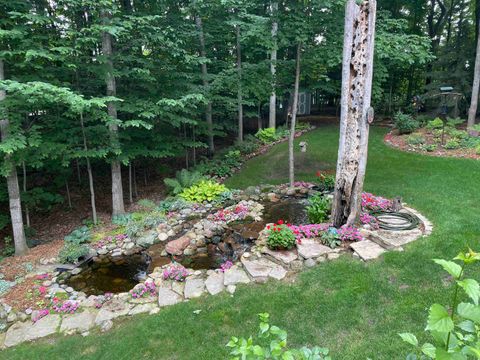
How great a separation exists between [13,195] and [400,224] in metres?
7.39

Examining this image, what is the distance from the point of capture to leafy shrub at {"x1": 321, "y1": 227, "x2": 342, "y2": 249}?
522cm

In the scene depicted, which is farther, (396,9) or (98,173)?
(396,9)

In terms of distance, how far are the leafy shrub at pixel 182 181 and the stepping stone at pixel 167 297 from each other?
14.2 ft

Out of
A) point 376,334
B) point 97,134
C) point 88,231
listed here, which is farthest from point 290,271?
point 97,134

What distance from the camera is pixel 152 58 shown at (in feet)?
27.2

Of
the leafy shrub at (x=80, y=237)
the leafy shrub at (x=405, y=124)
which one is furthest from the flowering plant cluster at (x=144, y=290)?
the leafy shrub at (x=405, y=124)

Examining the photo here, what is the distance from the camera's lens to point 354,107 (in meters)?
5.33

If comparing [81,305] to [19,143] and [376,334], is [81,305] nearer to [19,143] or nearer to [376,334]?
[19,143]

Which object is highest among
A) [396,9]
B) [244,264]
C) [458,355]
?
[396,9]

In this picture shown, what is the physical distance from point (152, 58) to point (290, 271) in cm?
650

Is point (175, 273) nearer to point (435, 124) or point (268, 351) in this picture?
point (268, 351)

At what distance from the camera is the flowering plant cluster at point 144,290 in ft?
15.9

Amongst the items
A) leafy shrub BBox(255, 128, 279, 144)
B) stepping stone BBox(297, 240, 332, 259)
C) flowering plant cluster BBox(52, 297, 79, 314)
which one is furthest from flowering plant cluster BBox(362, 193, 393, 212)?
leafy shrub BBox(255, 128, 279, 144)

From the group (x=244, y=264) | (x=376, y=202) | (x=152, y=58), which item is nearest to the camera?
(x=244, y=264)
